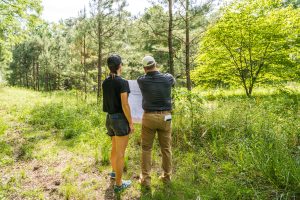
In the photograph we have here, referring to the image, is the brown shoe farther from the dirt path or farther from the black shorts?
the black shorts

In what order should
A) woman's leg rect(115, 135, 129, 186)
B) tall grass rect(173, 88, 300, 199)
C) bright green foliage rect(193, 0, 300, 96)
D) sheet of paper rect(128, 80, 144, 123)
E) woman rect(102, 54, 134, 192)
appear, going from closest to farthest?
tall grass rect(173, 88, 300, 199) → woman rect(102, 54, 134, 192) → woman's leg rect(115, 135, 129, 186) → sheet of paper rect(128, 80, 144, 123) → bright green foliage rect(193, 0, 300, 96)

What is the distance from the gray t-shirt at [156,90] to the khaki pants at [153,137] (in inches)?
5.2

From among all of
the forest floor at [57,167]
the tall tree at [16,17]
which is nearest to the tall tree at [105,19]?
the tall tree at [16,17]

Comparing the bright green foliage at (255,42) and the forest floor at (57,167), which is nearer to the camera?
the forest floor at (57,167)

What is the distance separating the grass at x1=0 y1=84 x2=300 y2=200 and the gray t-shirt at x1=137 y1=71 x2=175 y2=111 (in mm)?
1360

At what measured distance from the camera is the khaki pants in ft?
13.2

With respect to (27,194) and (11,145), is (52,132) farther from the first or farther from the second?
(27,194)

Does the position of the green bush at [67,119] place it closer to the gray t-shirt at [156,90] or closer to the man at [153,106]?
the man at [153,106]

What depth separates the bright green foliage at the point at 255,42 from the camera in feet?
34.6

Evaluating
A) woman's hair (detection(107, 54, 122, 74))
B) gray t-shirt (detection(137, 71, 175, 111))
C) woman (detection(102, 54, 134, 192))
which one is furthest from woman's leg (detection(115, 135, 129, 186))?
woman's hair (detection(107, 54, 122, 74))

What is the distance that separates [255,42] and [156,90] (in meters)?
8.66

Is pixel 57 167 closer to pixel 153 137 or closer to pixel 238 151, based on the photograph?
pixel 153 137

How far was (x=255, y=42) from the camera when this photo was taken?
36.0ft

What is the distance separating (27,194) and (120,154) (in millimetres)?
1654
